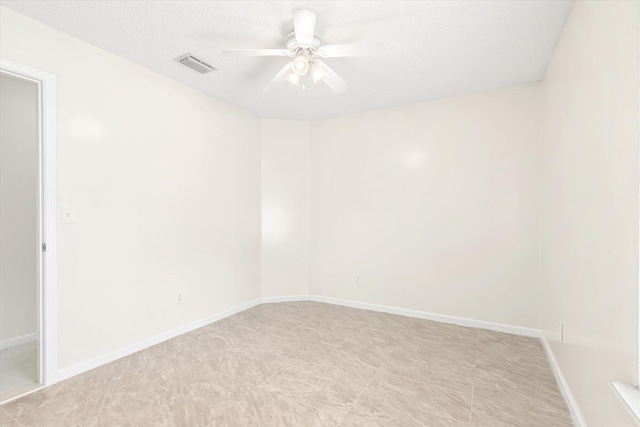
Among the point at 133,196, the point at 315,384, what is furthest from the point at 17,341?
the point at 315,384

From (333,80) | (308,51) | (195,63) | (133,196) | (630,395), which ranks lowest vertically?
(630,395)

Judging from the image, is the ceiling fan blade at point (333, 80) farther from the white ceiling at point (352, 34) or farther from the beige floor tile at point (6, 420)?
the beige floor tile at point (6, 420)

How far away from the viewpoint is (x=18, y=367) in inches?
95.6

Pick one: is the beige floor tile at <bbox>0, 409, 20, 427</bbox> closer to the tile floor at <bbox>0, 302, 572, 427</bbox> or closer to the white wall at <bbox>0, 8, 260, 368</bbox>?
the tile floor at <bbox>0, 302, 572, 427</bbox>

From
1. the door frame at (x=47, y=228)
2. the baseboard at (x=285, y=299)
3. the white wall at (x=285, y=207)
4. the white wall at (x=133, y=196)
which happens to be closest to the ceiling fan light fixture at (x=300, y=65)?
the white wall at (x=133, y=196)

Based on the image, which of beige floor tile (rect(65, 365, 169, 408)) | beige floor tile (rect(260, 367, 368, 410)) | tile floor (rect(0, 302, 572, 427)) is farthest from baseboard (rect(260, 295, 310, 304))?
beige floor tile (rect(65, 365, 169, 408))

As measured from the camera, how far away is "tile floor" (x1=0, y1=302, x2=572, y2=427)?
1.85 metres

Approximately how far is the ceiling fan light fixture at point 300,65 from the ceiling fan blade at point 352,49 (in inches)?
5.1

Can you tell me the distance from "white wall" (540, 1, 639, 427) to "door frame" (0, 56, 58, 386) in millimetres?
3258

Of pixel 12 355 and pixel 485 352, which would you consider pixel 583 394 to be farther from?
pixel 12 355

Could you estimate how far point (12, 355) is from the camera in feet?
8.71

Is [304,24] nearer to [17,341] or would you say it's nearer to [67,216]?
[67,216]

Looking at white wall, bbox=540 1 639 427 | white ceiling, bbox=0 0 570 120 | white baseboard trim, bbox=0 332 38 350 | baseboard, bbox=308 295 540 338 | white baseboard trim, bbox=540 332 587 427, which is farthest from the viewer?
baseboard, bbox=308 295 540 338

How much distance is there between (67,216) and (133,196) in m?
0.54
